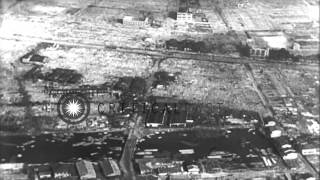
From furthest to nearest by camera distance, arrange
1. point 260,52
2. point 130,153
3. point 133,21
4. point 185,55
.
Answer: point 133,21 → point 260,52 → point 185,55 → point 130,153

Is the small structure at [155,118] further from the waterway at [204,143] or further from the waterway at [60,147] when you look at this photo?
the waterway at [60,147]

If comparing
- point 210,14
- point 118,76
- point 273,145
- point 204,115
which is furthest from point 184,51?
point 273,145

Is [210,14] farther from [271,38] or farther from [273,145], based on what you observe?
[273,145]

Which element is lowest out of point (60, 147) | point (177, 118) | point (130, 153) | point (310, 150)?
point (310, 150)

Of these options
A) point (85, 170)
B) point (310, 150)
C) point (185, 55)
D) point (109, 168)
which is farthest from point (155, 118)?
point (185, 55)

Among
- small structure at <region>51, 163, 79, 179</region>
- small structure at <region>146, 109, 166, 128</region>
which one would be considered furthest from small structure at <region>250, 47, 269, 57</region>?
small structure at <region>51, 163, 79, 179</region>

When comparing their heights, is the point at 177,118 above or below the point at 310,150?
above

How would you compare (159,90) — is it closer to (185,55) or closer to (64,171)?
(185,55)

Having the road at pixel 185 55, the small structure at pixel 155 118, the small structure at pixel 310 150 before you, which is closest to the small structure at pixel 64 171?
the small structure at pixel 155 118
